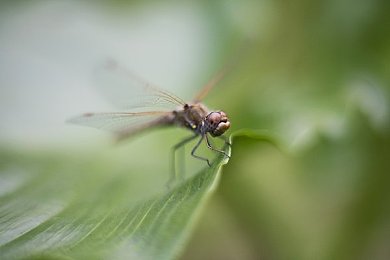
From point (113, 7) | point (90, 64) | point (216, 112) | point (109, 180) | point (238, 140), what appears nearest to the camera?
point (238, 140)

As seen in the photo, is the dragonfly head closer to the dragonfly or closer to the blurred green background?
the dragonfly

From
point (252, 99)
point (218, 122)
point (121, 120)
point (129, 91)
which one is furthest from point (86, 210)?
point (252, 99)

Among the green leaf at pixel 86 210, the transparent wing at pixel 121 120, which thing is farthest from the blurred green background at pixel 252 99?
the transparent wing at pixel 121 120

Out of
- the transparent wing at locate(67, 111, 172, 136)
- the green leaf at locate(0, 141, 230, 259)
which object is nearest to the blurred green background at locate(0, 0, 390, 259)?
the green leaf at locate(0, 141, 230, 259)

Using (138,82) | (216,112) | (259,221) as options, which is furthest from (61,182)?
(259,221)

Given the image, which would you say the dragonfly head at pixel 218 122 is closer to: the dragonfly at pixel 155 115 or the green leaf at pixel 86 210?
the dragonfly at pixel 155 115

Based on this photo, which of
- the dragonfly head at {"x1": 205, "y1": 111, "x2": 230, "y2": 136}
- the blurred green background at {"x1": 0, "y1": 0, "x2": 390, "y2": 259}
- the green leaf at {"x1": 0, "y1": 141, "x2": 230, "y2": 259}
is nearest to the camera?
the green leaf at {"x1": 0, "y1": 141, "x2": 230, "y2": 259}

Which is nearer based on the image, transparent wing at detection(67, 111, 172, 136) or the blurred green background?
transparent wing at detection(67, 111, 172, 136)

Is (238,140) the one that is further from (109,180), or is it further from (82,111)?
(82,111)
